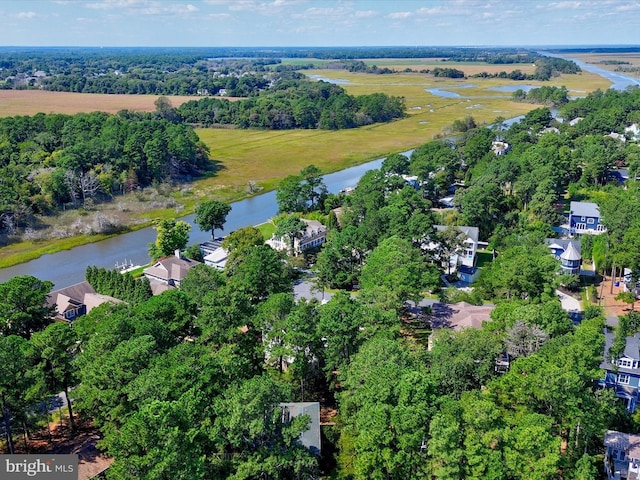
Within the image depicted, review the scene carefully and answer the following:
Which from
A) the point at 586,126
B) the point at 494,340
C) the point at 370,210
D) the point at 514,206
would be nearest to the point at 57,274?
the point at 370,210

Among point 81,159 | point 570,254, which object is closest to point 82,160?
point 81,159

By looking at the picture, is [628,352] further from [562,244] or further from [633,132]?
[633,132]

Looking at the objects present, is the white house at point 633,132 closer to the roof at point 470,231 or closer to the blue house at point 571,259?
the blue house at point 571,259

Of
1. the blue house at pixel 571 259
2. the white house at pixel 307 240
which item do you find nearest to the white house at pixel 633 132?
the blue house at pixel 571 259

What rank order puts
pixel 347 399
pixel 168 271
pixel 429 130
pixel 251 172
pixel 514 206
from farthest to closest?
pixel 429 130 < pixel 251 172 < pixel 514 206 < pixel 168 271 < pixel 347 399

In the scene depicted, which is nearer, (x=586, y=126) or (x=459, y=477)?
(x=459, y=477)

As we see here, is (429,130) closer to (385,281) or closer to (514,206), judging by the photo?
(514,206)
